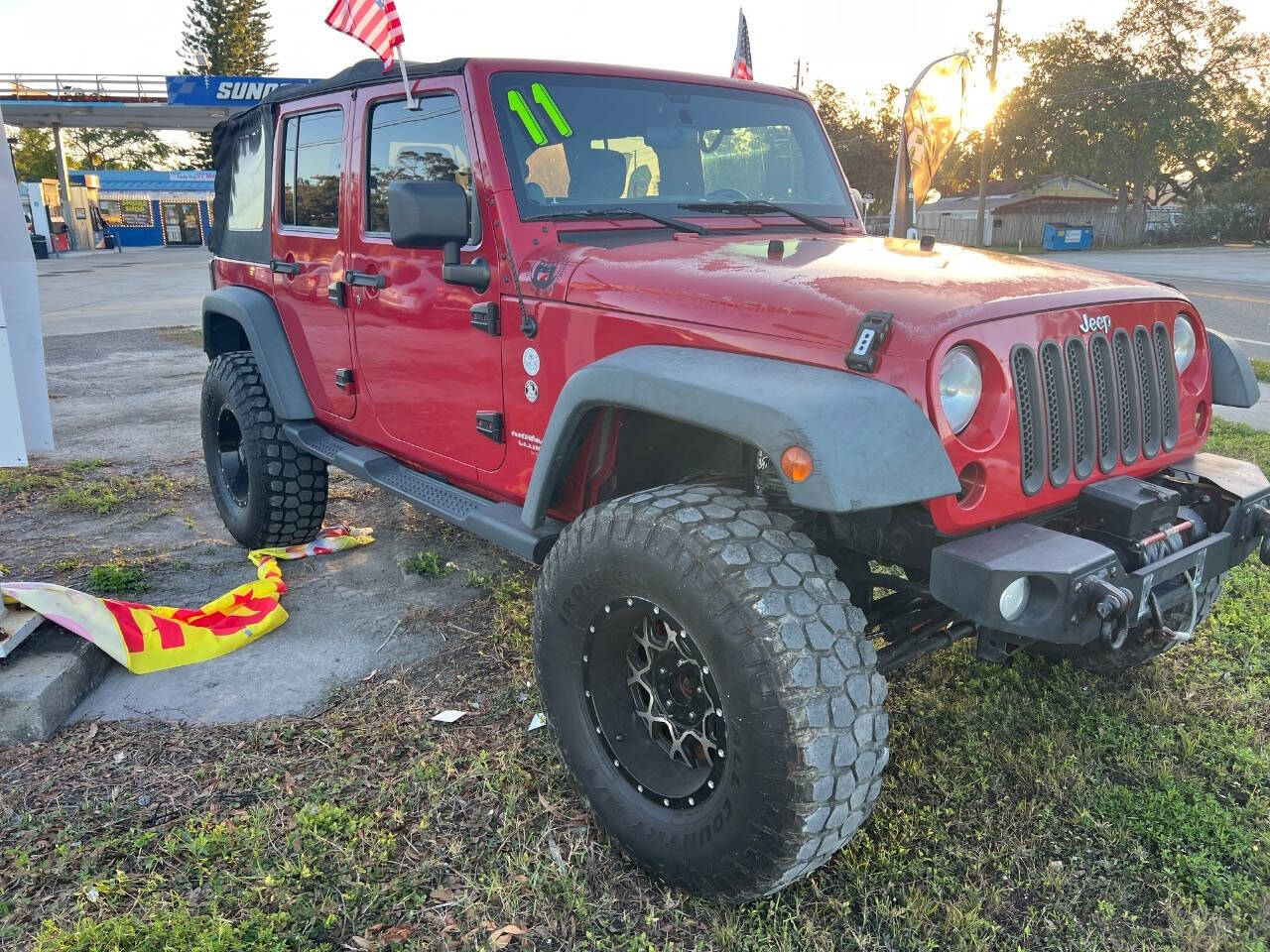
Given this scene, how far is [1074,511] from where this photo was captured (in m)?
2.47

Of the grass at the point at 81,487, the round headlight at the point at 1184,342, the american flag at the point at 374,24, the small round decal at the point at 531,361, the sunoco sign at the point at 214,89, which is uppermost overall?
the sunoco sign at the point at 214,89

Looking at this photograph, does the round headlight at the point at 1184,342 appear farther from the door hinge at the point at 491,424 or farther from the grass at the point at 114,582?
the grass at the point at 114,582

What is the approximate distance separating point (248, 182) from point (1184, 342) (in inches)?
166

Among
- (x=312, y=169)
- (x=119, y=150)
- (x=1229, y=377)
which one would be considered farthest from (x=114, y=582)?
(x=119, y=150)

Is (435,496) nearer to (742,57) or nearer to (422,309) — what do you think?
(422,309)

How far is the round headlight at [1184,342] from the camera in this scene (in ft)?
9.17

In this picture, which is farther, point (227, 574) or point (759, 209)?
point (227, 574)

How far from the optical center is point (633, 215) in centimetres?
314

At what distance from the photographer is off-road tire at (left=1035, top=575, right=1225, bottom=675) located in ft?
9.78

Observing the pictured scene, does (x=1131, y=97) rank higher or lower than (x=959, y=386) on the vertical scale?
higher

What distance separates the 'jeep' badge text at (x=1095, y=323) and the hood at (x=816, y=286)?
0.14 ft

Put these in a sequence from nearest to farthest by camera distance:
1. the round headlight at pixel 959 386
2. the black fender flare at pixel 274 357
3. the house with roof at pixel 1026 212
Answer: the round headlight at pixel 959 386, the black fender flare at pixel 274 357, the house with roof at pixel 1026 212

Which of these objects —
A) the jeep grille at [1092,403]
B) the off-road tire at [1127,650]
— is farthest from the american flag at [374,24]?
the off-road tire at [1127,650]

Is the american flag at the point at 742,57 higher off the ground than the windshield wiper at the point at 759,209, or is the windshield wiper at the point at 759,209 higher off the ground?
the american flag at the point at 742,57
